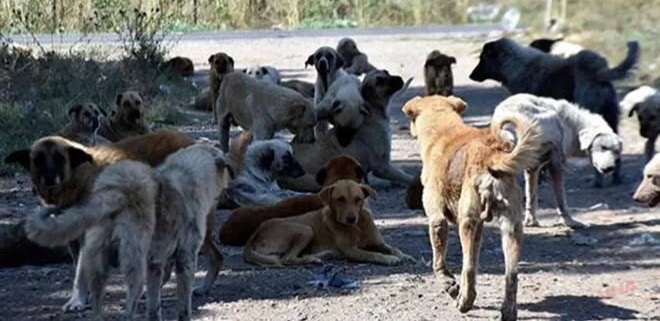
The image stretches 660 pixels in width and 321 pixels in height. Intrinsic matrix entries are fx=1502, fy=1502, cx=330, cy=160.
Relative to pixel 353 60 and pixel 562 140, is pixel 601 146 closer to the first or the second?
pixel 562 140

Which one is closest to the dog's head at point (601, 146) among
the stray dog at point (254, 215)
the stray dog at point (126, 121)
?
the stray dog at point (254, 215)

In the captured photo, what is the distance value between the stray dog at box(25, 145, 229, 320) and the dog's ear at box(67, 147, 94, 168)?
43.1 inches

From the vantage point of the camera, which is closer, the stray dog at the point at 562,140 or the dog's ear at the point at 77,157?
the dog's ear at the point at 77,157

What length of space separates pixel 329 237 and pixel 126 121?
335 centimetres

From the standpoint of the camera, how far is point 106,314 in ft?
29.1

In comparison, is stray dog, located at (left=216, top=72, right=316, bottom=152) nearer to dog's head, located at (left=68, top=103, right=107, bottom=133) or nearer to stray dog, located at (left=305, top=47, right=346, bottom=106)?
stray dog, located at (left=305, top=47, right=346, bottom=106)

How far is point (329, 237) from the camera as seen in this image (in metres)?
10.6

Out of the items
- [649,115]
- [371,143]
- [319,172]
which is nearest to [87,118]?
[319,172]

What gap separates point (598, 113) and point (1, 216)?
5.79m

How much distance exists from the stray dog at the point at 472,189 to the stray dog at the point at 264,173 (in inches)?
146

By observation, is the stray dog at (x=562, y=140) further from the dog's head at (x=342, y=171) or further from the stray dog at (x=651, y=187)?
the dog's head at (x=342, y=171)

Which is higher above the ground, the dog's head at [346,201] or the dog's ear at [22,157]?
the dog's ear at [22,157]

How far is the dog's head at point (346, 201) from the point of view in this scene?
410 inches

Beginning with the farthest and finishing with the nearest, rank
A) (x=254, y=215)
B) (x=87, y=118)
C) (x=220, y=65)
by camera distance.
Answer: (x=220, y=65)
(x=87, y=118)
(x=254, y=215)
